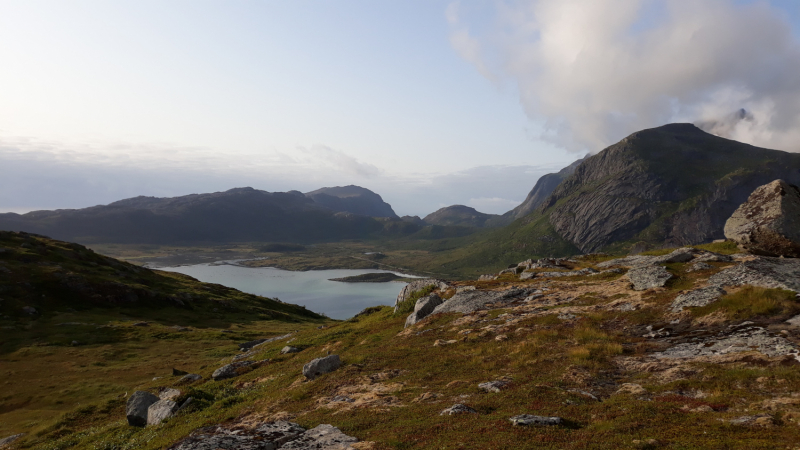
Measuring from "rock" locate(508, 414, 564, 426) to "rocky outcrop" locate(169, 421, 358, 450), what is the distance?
242 inches

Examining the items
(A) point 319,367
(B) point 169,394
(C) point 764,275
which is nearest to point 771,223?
(C) point 764,275

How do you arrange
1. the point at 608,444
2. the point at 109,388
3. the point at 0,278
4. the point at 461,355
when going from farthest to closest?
the point at 0,278, the point at 109,388, the point at 461,355, the point at 608,444

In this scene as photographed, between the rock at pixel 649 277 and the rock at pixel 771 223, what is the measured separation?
935 centimetres

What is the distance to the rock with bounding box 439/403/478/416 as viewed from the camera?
1473 centimetres

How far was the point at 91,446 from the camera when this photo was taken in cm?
2222

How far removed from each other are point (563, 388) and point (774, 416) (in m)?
6.84

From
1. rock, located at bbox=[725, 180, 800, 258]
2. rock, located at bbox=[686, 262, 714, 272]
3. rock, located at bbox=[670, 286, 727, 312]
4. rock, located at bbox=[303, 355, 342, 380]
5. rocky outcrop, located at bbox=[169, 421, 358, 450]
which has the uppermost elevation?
rock, located at bbox=[725, 180, 800, 258]

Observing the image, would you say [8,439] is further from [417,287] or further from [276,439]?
[417,287]

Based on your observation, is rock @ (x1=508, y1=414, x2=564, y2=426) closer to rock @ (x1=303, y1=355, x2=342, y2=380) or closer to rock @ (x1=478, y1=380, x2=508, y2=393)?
rock @ (x1=478, y1=380, x2=508, y2=393)

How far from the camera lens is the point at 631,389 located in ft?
49.3

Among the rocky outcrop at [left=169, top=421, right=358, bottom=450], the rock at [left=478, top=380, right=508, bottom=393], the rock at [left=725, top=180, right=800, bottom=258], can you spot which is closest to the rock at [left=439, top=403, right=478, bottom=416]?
the rock at [left=478, top=380, right=508, bottom=393]

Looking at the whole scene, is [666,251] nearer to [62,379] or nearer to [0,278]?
[62,379]

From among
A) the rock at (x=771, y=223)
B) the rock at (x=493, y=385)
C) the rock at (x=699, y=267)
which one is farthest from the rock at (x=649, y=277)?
the rock at (x=493, y=385)

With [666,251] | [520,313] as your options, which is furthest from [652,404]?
[666,251]
